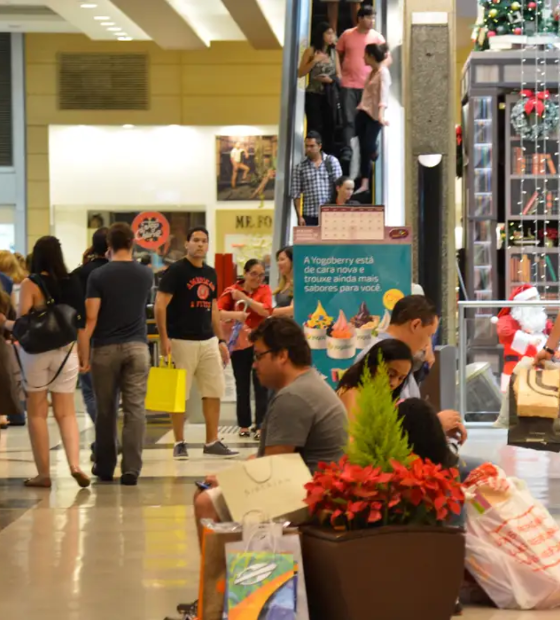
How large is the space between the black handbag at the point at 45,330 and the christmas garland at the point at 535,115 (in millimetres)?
8340

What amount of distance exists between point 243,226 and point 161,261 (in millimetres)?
1491

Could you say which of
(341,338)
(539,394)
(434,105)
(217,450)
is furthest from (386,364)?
(434,105)

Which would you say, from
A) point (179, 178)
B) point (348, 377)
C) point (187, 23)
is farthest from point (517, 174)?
point (348, 377)

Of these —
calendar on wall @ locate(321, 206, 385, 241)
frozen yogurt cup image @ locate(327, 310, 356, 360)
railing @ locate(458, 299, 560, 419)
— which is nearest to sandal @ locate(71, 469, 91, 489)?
frozen yogurt cup image @ locate(327, 310, 356, 360)

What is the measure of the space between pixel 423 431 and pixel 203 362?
4.58 m

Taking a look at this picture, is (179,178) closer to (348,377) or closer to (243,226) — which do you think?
(243,226)

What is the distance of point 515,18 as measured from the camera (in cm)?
1523

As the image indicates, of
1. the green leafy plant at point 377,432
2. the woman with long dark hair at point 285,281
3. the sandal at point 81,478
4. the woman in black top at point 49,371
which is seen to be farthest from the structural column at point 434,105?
the green leafy plant at point 377,432

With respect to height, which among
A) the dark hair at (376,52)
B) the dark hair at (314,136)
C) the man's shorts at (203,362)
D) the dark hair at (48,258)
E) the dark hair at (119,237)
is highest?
the dark hair at (376,52)

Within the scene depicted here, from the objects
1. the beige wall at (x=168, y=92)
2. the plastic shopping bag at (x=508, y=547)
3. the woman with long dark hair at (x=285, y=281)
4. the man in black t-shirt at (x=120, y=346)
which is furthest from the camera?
the beige wall at (x=168, y=92)

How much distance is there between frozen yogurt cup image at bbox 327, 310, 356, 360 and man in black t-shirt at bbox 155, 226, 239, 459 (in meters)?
1.37

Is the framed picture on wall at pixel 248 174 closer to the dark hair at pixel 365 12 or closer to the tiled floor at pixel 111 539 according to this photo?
the dark hair at pixel 365 12

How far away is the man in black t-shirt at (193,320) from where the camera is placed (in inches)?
348

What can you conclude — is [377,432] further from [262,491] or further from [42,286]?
[42,286]
